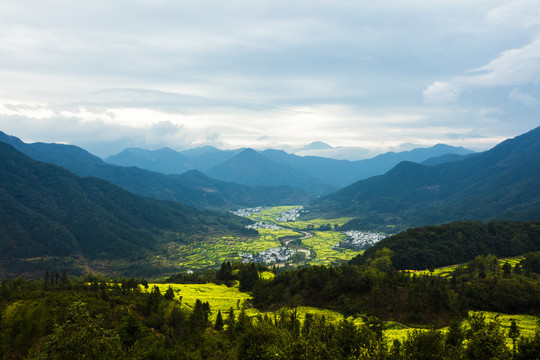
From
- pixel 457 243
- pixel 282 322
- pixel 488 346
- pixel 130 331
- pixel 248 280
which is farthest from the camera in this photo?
pixel 457 243

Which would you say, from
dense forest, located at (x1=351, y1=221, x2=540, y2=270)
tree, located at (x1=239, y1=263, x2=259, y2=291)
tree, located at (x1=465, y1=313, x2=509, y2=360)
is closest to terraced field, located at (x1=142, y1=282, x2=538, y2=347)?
tree, located at (x1=239, y1=263, x2=259, y2=291)

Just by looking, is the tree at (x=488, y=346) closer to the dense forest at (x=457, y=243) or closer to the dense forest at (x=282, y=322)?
the dense forest at (x=282, y=322)

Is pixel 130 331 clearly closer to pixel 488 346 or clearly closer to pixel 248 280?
pixel 248 280

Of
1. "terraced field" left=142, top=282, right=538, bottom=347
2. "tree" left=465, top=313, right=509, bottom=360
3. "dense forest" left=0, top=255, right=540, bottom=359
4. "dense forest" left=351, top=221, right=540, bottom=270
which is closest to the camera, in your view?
"tree" left=465, top=313, right=509, bottom=360

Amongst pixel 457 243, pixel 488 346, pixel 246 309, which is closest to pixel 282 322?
pixel 246 309

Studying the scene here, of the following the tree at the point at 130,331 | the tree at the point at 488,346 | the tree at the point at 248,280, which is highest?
the tree at the point at 488,346

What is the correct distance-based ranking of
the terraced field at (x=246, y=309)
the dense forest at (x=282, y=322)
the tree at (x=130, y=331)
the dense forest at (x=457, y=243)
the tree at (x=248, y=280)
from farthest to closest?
the dense forest at (x=457, y=243), the tree at (x=248, y=280), the terraced field at (x=246, y=309), the tree at (x=130, y=331), the dense forest at (x=282, y=322)

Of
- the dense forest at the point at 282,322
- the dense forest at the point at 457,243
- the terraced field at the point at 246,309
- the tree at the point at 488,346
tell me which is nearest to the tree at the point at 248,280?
the terraced field at the point at 246,309

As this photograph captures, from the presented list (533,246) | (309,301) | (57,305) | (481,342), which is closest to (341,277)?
(309,301)

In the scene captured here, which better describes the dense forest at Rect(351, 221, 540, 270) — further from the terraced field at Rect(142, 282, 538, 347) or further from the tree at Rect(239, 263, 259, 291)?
the terraced field at Rect(142, 282, 538, 347)
